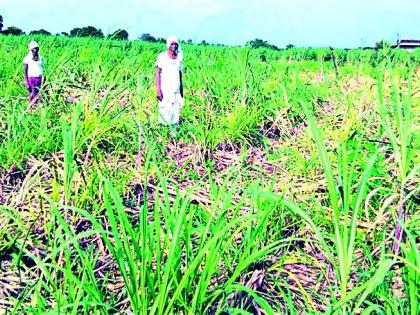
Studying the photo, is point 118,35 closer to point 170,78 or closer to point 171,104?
point 170,78

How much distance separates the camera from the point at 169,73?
494 cm

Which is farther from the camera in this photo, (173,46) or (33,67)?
(33,67)

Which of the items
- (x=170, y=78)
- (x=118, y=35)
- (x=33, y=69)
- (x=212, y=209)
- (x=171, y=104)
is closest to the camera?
(x=212, y=209)

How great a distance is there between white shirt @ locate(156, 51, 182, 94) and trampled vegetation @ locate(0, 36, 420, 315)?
0.72 feet

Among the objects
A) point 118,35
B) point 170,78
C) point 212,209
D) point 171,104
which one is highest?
point 118,35

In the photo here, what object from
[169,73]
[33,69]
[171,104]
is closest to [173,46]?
[169,73]

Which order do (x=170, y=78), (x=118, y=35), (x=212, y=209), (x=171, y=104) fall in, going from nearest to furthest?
(x=212, y=209) < (x=171, y=104) < (x=170, y=78) < (x=118, y=35)

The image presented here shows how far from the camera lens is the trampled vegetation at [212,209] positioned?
Result: 1.54 metres

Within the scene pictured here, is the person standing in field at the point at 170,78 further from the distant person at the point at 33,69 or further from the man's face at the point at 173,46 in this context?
the distant person at the point at 33,69

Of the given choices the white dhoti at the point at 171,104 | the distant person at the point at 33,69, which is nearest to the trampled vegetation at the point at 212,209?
the white dhoti at the point at 171,104

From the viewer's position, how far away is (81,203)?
7.86 feet

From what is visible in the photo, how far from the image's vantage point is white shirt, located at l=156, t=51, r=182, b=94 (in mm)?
4898

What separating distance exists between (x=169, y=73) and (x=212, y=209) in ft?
11.1

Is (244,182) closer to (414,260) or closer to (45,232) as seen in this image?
(45,232)
